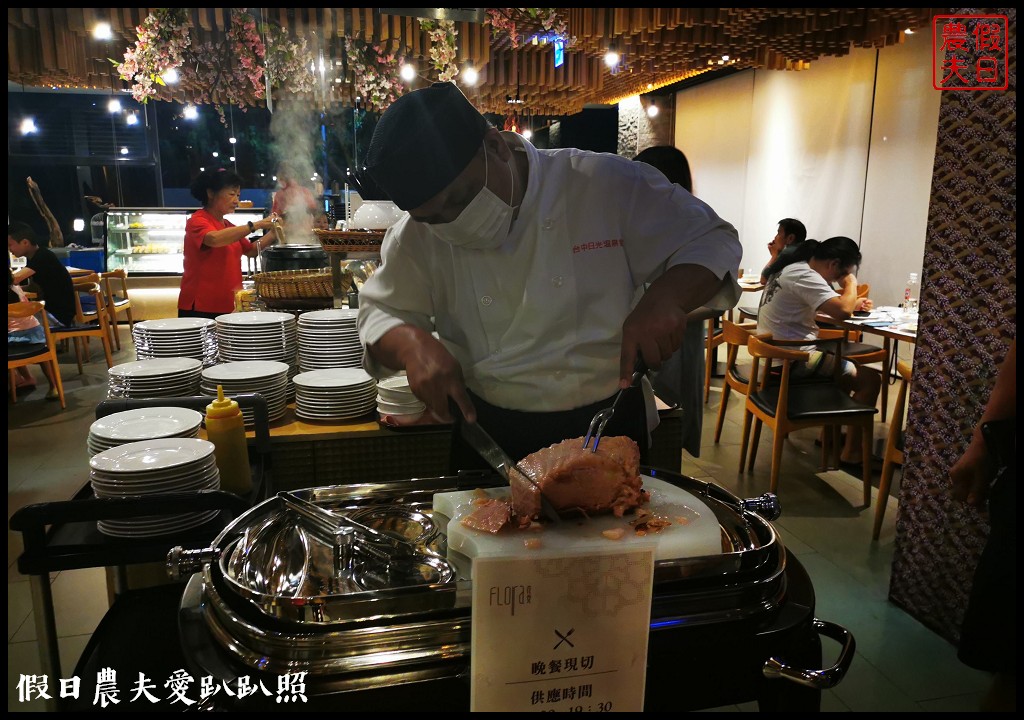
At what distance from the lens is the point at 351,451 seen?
8.69 feet

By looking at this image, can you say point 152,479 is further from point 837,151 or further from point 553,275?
point 837,151

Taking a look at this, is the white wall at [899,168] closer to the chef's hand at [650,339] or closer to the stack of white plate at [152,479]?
the chef's hand at [650,339]

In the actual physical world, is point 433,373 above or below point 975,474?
above

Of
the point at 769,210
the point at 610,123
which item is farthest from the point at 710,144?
the point at 610,123

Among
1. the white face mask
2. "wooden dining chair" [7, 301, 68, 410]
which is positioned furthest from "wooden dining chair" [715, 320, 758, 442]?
"wooden dining chair" [7, 301, 68, 410]

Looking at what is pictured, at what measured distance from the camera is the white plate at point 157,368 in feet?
7.94

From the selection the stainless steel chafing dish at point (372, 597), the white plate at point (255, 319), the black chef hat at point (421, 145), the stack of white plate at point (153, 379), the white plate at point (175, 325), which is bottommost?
the stack of white plate at point (153, 379)

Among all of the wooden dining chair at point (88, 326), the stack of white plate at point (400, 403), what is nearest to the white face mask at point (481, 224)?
the stack of white plate at point (400, 403)

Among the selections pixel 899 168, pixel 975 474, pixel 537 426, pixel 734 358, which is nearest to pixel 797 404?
pixel 734 358

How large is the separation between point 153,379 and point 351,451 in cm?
76

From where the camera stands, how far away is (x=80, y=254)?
29.9ft

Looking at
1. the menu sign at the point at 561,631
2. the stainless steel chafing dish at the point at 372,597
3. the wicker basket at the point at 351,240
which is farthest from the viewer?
the wicker basket at the point at 351,240

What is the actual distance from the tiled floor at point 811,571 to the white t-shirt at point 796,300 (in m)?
0.90

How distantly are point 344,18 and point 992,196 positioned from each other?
424 cm
